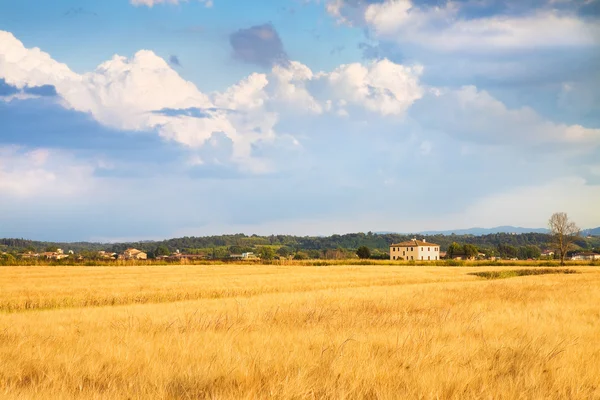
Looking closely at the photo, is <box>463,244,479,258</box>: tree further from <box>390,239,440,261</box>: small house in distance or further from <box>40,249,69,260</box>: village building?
<box>40,249,69,260</box>: village building

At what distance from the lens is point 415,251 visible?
16462 centimetres

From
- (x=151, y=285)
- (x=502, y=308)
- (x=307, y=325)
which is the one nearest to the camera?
(x=307, y=325)

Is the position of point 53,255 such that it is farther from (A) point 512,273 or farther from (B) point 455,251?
(B) point 455,251

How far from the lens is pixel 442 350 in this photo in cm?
832

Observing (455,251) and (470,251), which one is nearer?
(470,251)

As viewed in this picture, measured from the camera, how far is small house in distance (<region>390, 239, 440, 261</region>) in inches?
6476

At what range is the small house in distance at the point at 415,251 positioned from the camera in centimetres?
16450

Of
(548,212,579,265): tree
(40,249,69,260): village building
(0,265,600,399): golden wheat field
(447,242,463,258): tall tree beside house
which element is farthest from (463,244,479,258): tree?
(0,265,600,399): golden wheat field

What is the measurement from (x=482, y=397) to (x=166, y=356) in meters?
4.61

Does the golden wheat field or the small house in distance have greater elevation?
the golden wheat field

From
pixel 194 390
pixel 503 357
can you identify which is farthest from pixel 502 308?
pixel 194 390

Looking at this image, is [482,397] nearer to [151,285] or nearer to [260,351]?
[260,351]

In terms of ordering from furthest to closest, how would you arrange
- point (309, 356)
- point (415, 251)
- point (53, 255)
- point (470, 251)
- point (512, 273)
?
point (415, 251) → point (470, 251) → point (53, 255) → point (512, 273) → point (309, 356)

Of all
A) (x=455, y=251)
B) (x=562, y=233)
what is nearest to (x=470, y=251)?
(x=455, y=251)
